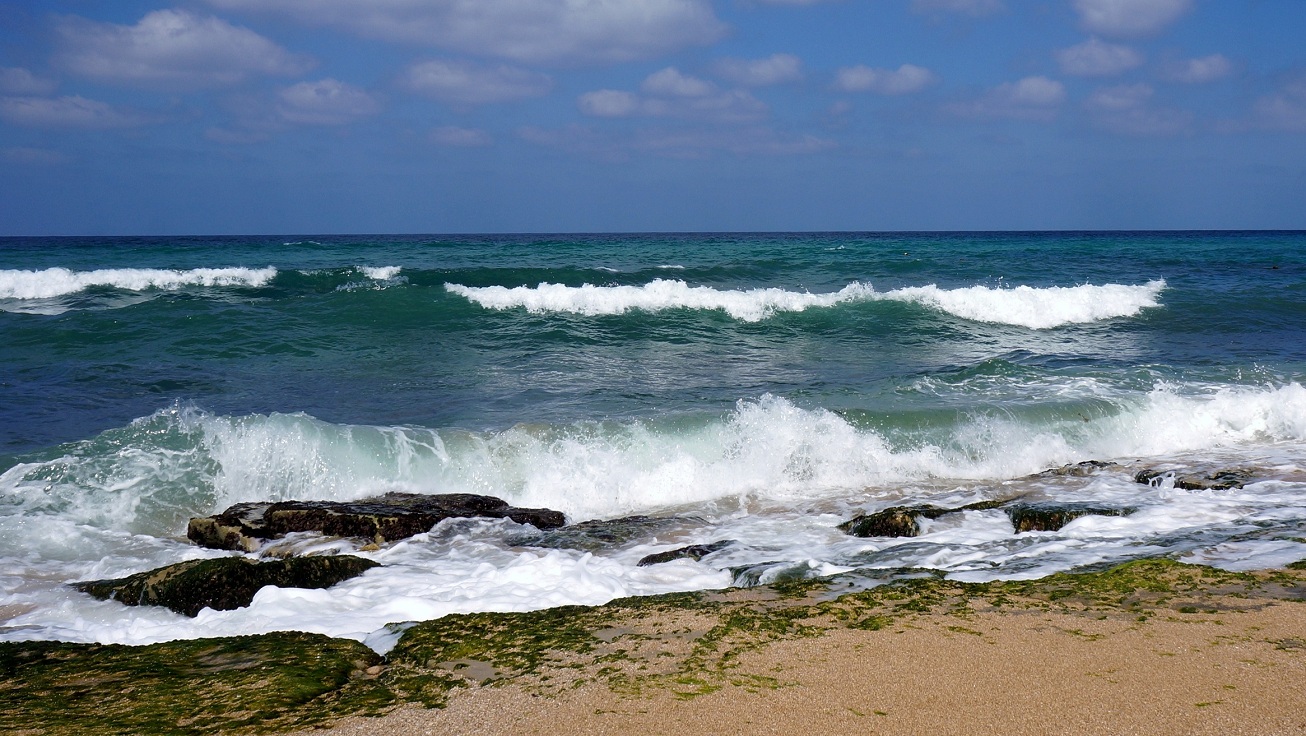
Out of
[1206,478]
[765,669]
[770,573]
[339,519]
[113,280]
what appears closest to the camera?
[765,669]

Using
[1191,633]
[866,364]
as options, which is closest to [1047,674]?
[1191,633]

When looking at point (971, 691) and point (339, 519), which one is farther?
point (339, 519)

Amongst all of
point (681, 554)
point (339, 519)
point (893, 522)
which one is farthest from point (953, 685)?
point (339, 519)

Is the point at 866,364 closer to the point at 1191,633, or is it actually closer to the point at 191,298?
the point at 1191,633

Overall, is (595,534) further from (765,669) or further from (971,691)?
(971,691)

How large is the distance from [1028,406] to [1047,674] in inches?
335

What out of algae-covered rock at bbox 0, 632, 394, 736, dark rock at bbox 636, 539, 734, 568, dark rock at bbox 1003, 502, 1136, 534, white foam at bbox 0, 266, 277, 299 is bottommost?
dark rock at bbox 636, 539, 734, 568

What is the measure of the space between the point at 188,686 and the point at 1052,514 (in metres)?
5.75

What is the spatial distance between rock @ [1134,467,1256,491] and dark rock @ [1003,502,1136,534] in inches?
55.9

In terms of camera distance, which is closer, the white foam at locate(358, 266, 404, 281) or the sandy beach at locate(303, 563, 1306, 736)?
the sandy beach at locate(303, 563, 1306, 736)

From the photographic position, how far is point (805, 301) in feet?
70.3

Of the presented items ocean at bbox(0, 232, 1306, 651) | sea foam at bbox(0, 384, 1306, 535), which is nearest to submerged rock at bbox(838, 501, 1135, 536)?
ocean at bbox(0, 232, 1306, 651)

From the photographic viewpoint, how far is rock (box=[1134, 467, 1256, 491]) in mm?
7660

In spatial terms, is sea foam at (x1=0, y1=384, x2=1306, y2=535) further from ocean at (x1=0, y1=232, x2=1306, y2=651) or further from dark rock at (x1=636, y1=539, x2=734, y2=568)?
dark rock at (x1=636, y1=539, x2=734, y2=568)
